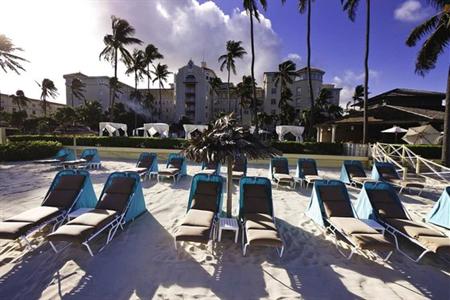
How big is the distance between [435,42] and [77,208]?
1699cm

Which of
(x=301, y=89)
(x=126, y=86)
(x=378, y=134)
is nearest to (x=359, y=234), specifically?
(x=378, y=134)

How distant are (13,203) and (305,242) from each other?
7754 mm

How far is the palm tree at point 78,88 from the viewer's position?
146 ft

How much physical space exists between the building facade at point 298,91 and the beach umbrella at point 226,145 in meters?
39.1

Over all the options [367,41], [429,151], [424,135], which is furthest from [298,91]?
[424,135]

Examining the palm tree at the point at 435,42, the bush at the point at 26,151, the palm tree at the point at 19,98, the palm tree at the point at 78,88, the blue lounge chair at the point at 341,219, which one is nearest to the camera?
the blue lounge chair at the point at 341,219

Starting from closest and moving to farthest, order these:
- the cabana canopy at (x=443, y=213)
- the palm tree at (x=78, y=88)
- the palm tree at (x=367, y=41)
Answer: the cabana canopy at (x=443, y=213) < the palm tree at (x=367, y=41) < the palm tree at (x=78, y=88)

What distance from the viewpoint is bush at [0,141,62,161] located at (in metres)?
13.0

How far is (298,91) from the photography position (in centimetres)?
4312

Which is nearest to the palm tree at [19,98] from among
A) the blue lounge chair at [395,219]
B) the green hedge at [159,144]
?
the green hedge at [159,144]

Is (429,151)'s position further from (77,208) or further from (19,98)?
(19,98)

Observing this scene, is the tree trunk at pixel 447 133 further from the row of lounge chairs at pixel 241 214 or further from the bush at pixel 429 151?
the row of lounge chairs at pixel 241 214

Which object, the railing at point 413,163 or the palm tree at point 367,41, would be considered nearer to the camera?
the railing at point 413,163

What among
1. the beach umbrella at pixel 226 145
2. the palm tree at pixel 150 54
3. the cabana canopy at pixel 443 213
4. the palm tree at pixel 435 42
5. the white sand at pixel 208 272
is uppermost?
the palm tree at pixel 150 54
